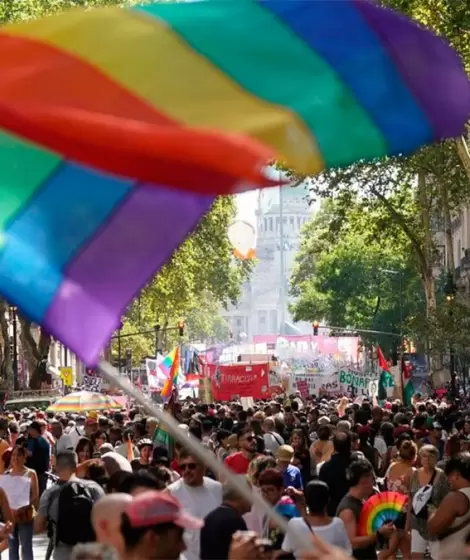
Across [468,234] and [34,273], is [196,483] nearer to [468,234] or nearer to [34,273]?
[34,273]

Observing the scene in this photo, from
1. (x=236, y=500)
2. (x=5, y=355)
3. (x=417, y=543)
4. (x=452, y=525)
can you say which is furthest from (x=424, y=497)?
(x=5, y=355)

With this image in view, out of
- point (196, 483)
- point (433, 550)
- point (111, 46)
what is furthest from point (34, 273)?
point (433, 550)

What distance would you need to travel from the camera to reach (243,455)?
14.5 metres

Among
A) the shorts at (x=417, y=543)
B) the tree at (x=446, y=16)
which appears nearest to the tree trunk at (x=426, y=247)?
the tree at (x=446, y=16)

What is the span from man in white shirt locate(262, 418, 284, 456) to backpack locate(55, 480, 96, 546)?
666 cm

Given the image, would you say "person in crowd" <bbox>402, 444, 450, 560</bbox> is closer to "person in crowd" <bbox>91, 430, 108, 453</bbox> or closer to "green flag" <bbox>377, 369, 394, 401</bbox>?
"person in crowd" <bbox>91, 430, 108, 453</bbox>

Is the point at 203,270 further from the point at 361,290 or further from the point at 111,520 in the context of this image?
the point at 111,520

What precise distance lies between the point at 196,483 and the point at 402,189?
41610 millimetres

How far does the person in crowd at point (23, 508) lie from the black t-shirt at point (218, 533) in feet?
18.4

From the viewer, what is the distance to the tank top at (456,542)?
10.4 meters

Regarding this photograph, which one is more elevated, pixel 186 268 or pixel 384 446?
pixel 186 268

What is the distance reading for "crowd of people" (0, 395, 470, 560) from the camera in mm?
5543

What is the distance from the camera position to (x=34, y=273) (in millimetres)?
5906

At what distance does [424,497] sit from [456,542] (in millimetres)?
1883
